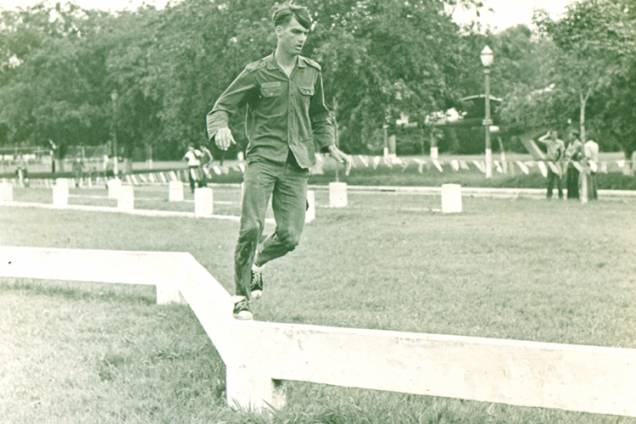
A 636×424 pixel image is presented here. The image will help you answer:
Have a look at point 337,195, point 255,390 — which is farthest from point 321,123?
point 337,195

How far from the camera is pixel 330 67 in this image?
114ft

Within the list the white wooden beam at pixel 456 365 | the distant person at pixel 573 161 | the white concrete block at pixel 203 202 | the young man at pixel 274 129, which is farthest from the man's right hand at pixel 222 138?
the distant person at pixel 573 161

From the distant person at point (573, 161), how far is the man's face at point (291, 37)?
19.5m

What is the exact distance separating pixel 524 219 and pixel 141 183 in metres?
31.9

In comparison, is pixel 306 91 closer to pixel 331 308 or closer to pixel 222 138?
pixel 222 138

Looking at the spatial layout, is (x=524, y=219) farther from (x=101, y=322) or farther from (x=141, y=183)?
(x=141, y=183)

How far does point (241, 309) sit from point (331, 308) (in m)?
3.10

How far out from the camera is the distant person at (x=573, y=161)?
984 inches

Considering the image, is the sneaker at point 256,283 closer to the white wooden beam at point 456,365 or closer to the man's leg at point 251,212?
the man's leg at point 251,212

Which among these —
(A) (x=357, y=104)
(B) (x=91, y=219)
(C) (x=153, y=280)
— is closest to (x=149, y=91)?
(A) (x=357, y=104)

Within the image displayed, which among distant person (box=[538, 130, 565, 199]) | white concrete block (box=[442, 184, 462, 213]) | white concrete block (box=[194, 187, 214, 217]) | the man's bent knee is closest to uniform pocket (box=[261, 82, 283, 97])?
the man's bent knee

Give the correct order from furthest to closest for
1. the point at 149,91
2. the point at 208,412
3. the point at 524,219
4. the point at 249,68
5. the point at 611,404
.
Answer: the point at 149,91
the point at 524,219
the point at 249,68
the point at 208,412
the point at 611,404

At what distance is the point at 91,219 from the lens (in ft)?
75.8

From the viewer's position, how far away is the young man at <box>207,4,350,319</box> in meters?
6.66
